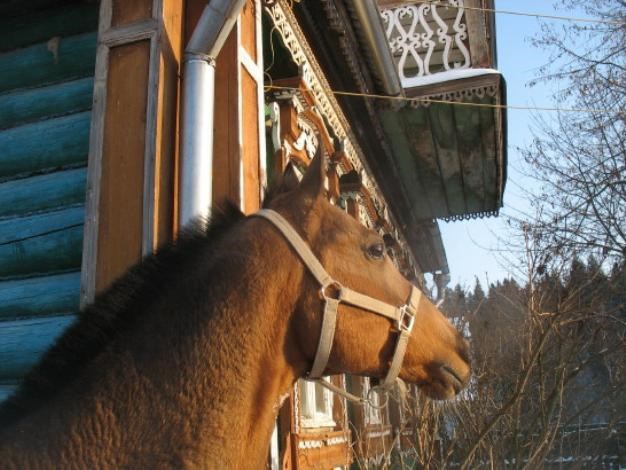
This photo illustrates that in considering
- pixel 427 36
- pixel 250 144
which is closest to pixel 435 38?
pixel 427 36

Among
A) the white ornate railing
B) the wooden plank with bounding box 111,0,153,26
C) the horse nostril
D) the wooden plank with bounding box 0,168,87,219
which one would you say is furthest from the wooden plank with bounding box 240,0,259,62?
the white ornate railing

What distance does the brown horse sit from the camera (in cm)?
158

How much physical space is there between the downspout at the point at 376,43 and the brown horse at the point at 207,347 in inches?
108

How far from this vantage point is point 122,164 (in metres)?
2.65

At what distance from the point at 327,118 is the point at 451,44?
2051 millimetres

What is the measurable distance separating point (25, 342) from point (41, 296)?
0.74 feet

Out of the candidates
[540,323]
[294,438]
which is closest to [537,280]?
[540,323]

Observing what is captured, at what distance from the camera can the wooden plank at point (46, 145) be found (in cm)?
319

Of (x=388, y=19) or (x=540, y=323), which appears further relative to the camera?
(x=388, y=19)

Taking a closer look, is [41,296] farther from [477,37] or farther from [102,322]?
[477,37]

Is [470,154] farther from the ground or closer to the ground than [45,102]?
farther from the ground

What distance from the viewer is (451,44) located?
21.6ft

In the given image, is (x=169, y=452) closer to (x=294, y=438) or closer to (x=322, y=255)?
(x=322, y=255)

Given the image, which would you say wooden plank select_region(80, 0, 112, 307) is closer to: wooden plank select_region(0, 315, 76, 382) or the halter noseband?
wooden plank select_region(0, 315, 76, 382)
